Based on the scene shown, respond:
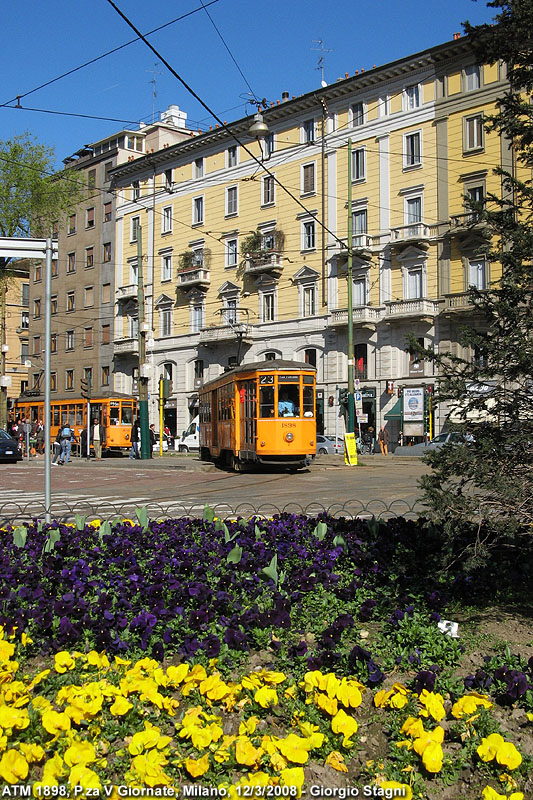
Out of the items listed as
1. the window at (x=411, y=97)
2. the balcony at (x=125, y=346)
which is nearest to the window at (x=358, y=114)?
the window at (x=411, y=97)

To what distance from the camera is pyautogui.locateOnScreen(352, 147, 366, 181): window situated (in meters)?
42.9

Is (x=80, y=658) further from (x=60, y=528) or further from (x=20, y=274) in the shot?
(x=20, y=274)

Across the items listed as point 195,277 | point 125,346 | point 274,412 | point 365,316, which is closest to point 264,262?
point 195,277

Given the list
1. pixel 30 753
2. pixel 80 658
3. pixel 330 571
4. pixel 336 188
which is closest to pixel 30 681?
pixel 80 658

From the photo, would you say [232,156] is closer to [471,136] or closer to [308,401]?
[471,136]

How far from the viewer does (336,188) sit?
43.8 meters

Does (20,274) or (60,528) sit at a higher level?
(20,274)

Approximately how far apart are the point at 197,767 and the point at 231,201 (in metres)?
49.3

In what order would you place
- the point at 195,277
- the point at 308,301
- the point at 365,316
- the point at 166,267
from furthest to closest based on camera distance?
the point at 166,267 < the point at 195,277 < the point at 308,301 < the point at 365,316

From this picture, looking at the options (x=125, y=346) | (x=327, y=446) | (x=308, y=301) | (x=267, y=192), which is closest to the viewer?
(x=327, y=446)

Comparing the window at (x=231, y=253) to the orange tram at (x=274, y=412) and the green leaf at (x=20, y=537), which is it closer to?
the orange tram at (x=274, y=412)

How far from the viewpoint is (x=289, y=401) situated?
2306 cm

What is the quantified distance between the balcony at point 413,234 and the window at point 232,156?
13.9m

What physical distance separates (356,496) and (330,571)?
8379mm
